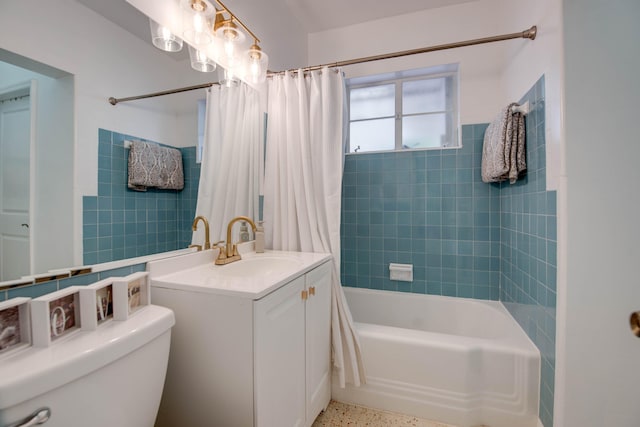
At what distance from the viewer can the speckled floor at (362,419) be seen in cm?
146

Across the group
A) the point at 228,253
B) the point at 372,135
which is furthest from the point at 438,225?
the point at 228,253

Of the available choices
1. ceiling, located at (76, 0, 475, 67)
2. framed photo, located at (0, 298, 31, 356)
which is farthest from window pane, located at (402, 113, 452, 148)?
framed photo, located at (0, 298, 31, 356)

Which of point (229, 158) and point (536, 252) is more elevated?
point (229, 158)

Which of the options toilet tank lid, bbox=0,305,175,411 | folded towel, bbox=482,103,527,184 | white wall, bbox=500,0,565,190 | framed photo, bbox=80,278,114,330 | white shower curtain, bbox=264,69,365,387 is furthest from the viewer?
white shower curtain, bbox=264,69,365,387

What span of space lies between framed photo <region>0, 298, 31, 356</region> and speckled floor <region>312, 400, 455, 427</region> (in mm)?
1327

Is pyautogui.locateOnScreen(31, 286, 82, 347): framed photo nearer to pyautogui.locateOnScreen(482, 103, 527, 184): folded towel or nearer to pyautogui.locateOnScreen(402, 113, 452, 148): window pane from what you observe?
pyautogui.locateOnScreen(482, 103, 527, 184): folded towel

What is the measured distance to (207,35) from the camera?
1.33 metres

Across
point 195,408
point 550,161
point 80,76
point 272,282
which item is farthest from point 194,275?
point 550,161

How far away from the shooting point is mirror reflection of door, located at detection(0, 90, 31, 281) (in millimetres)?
724

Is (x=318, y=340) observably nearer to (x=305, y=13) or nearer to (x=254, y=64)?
(x=254, y=64)

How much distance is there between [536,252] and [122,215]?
1.92 metres

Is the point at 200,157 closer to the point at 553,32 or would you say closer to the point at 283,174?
the point at 283,174

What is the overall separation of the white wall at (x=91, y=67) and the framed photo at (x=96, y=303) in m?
0.18

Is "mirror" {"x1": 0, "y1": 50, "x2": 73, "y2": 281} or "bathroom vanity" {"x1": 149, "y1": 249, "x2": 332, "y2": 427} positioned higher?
"mirror" {"x1": 0, "y1": 50, "x2": 73, "y2": 281}
